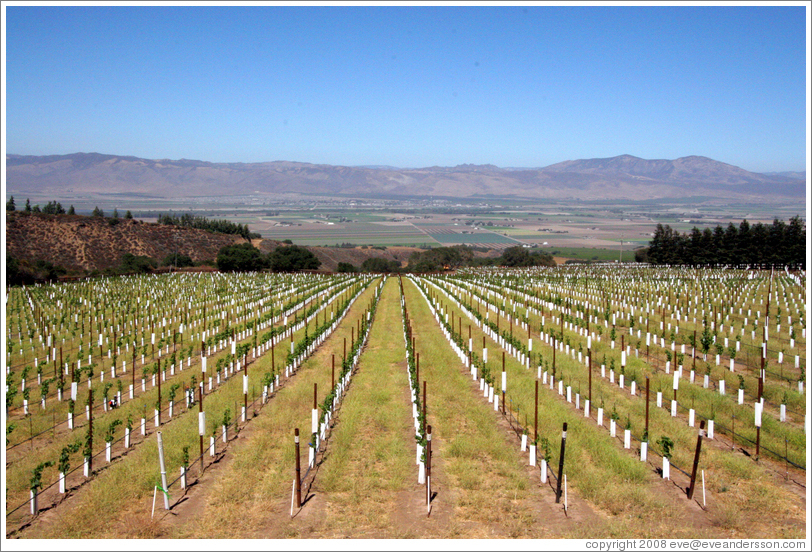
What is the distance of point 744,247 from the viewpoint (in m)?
72.1

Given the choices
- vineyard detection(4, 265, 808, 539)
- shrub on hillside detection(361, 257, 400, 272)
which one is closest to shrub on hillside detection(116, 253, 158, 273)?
shrub on hillside detection(361, 257, 400, 272)

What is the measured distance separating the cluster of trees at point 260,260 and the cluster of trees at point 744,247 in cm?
4536

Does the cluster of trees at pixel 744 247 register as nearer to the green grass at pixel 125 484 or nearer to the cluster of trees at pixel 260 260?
the cluster of trees at pixel 260 260

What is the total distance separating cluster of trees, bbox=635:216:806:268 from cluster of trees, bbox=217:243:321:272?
4536cm

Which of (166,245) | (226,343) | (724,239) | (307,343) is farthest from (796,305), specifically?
(166,245)

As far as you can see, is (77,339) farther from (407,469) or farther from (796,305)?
(796,305)

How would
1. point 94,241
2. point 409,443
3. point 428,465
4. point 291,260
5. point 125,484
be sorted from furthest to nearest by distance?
point 94,241, point 291,260, point 409,443, point 125,484, point 428,465

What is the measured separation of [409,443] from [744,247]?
235ft

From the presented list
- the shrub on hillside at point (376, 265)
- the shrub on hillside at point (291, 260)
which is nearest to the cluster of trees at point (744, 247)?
the shrub on hillside at point (376, 265)

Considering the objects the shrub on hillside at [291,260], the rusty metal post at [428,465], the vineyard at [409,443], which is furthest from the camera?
the shrub on hillside at [291,260]

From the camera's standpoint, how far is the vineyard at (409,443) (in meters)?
8.96

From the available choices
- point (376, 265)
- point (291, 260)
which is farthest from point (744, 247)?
point (291, 260)

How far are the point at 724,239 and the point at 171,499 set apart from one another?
250 feet

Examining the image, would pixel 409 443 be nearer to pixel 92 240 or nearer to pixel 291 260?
pixel 291 260
